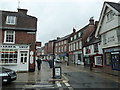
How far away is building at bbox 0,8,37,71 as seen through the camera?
16859mm

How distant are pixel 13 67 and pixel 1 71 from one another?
7610 millimetres

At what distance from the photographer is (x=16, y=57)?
17.1 meters

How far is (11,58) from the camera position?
1692 centimetres

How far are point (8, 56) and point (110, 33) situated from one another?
544 inches

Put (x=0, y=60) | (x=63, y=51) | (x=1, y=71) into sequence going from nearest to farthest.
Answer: (x=1, y=71) → (x=0, y=60) → (x=63, y=51)

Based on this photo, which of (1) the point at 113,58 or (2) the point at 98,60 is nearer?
(1) the point at 113,58

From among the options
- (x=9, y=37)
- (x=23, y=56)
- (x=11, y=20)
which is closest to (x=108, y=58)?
(x=23, y=56)

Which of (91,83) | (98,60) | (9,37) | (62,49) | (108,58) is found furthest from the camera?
(62,49)

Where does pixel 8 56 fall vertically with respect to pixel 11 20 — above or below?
below

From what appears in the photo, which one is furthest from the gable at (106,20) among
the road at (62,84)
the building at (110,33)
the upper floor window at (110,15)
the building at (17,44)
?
the building at (17,44)

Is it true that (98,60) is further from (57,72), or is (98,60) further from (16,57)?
(16,57)

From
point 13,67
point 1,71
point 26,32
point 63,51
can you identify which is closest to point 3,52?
point 13,67

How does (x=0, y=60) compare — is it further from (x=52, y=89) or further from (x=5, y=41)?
(x=52, y=89)

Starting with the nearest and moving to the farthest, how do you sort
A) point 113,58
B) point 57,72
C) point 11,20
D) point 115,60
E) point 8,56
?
point 57,72, point 115,60, point 113,58, point 8,56, point 11,20
